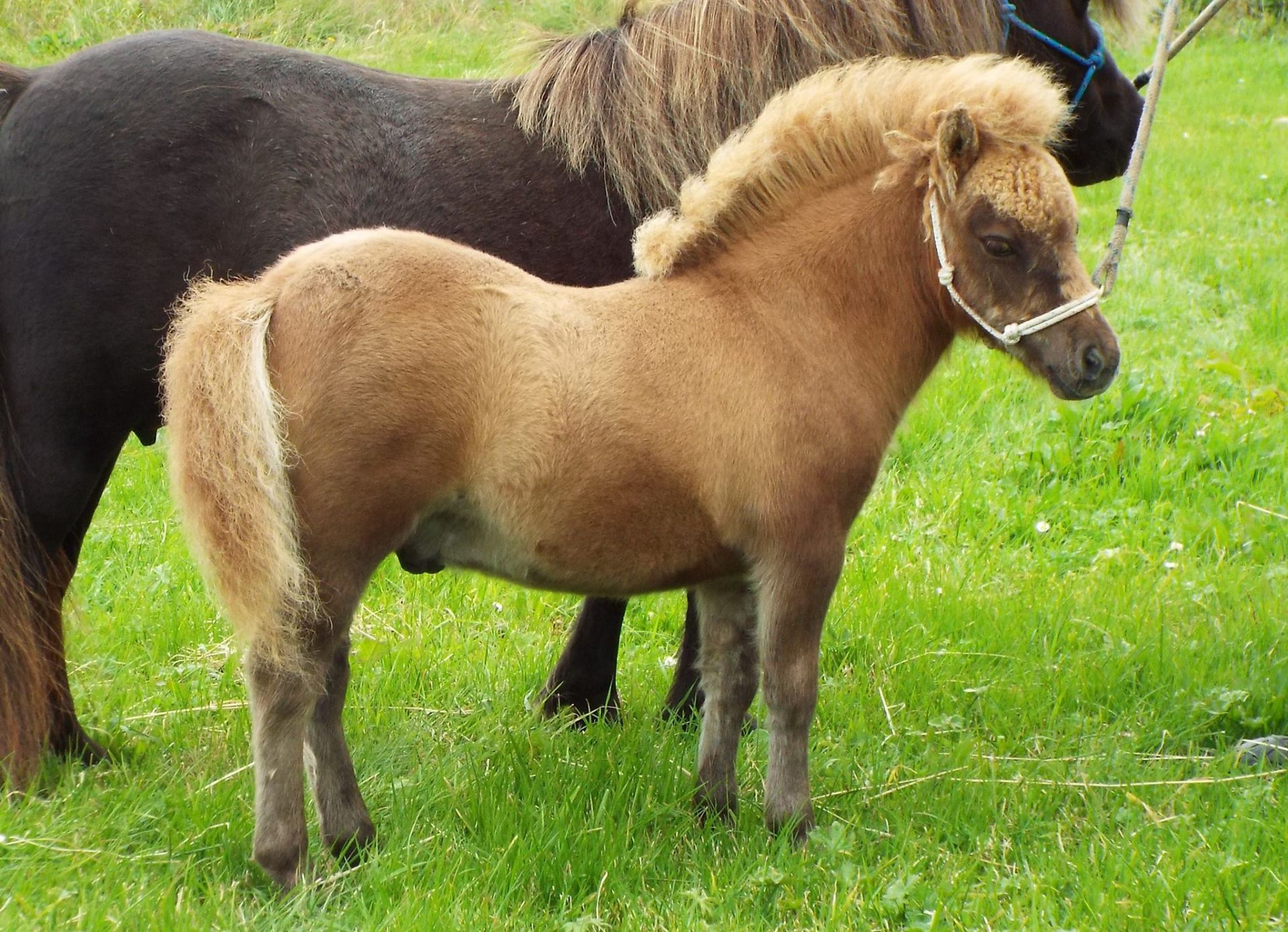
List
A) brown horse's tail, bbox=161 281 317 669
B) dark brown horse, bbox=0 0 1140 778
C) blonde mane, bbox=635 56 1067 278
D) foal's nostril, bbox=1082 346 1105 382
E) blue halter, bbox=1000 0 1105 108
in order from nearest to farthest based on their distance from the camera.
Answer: brown horse's tail, bbox=161 281 317 669 < foal's nostril, bbox=1082 346 1105 382 < blonde mane, bbox=635 56 1067 278 < dark brown horse, bbox=0 0 1140 778 < blue halter, bbox=1000 0 1105 108

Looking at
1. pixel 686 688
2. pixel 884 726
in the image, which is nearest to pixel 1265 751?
pixel 884 726

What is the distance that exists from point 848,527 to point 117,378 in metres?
1.92

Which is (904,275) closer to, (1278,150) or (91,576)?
(91,576)

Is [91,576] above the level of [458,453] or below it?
below

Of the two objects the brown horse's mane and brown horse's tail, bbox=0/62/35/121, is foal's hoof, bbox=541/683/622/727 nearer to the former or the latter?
the brown horse's mane

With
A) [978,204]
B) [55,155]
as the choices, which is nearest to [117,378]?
[55,155]

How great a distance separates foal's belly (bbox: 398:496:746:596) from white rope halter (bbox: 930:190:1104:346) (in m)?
0.79

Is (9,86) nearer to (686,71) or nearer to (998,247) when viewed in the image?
(686,71)

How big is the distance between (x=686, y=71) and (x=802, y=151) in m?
0.64

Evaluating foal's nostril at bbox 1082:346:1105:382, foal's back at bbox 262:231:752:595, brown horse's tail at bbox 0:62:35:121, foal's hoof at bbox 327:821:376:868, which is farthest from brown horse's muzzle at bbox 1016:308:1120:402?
brown horse's tail at bbox 0:62:35:121

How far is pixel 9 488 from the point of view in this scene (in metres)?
3.16

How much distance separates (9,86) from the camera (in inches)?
131

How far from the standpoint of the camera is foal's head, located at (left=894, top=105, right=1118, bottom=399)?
9.04 ft

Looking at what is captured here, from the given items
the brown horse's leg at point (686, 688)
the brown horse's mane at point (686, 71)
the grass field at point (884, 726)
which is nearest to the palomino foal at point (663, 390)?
the grass field at point (884, 726)
